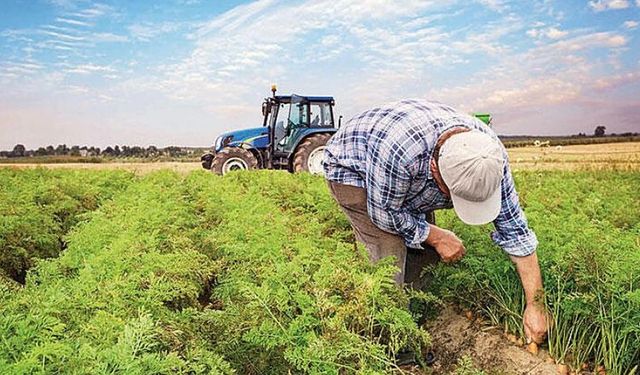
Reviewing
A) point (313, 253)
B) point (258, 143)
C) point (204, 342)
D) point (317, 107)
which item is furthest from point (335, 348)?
point (258, 143)

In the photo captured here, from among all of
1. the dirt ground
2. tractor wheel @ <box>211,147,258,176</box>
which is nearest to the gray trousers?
the dirt ground

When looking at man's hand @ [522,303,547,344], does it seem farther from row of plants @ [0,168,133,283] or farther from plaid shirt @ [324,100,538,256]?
row of plants @ [0,168,133,283]

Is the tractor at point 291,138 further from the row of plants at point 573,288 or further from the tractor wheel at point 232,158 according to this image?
the row of plants at point 573,288

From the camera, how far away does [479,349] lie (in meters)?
5.21

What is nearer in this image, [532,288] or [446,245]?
[532,288]

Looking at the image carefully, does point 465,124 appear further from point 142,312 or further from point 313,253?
point 142,312

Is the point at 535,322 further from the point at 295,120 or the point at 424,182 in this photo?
the point at 295,120

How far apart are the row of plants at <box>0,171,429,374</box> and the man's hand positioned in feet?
2.62

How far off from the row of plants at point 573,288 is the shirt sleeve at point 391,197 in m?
0.49

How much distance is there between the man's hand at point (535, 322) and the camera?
4.64 metres

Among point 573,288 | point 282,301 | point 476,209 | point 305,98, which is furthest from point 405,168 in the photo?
point 305,98

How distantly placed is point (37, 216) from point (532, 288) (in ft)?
22.9

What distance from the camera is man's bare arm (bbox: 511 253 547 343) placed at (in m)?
4.59

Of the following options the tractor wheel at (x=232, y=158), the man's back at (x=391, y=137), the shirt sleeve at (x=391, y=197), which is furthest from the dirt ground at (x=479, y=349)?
the tractor wheel at (x=232, y=158)
